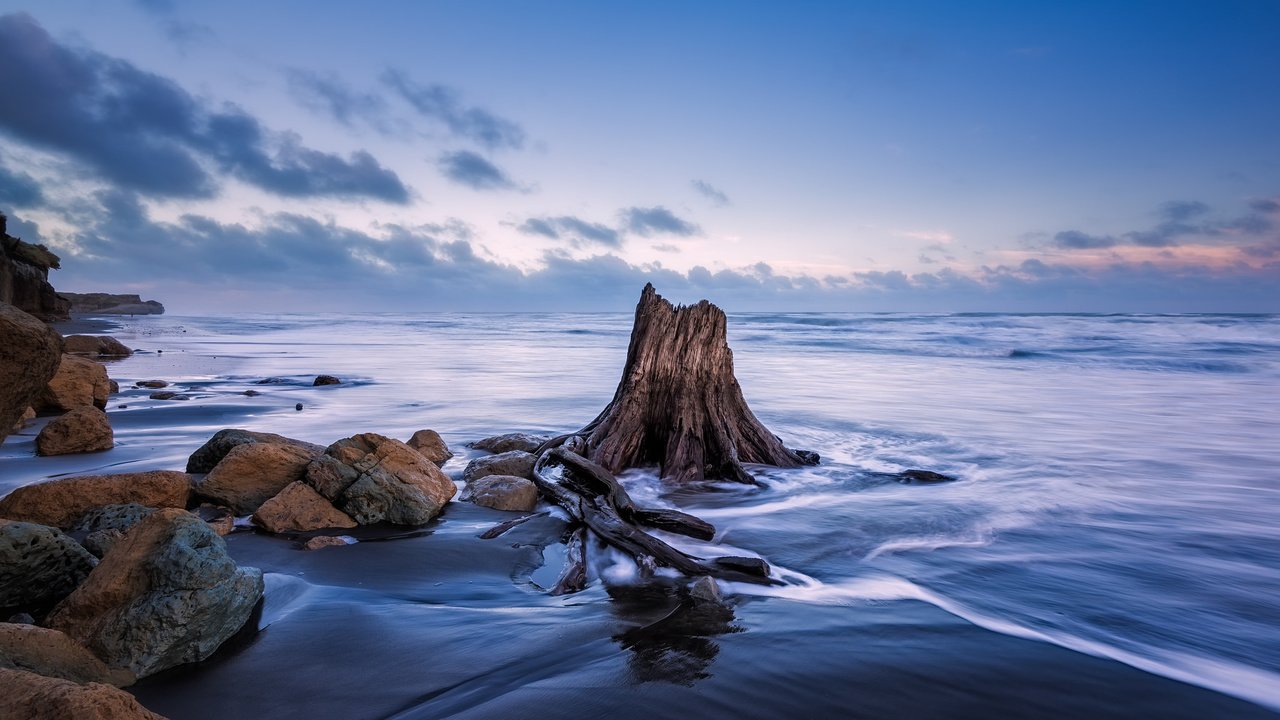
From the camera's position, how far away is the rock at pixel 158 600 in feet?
8.30

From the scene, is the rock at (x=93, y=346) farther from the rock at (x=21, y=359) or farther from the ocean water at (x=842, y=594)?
the rock at (x=21, y=359)

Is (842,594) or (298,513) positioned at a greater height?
(298,513)

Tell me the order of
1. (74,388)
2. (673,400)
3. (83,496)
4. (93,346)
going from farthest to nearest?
1. (93,346)
2. (74,388)
3. (673,400)
4. (83,496)

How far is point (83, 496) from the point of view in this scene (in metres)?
4.22

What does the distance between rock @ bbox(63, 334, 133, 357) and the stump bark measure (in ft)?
59.4

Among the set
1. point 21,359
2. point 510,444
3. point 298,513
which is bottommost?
point 298,513

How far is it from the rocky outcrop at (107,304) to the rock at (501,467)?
7549 cm

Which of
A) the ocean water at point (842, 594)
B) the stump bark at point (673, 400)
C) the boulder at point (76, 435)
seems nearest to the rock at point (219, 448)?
the ocean water at point (842, 594)

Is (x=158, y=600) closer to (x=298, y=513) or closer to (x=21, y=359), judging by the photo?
(x=21, y=359)

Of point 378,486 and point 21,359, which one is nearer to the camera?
point 21,359

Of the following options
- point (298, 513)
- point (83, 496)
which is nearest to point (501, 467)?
point (298, 513)

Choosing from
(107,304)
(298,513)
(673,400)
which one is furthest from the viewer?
(107,304)

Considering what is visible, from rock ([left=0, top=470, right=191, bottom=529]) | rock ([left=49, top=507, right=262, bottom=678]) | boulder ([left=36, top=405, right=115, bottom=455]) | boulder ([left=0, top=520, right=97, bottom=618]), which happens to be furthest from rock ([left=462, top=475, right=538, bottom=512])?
boulder ([left=36, top=405, right=115, bottom=455])

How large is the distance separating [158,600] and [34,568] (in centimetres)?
76
